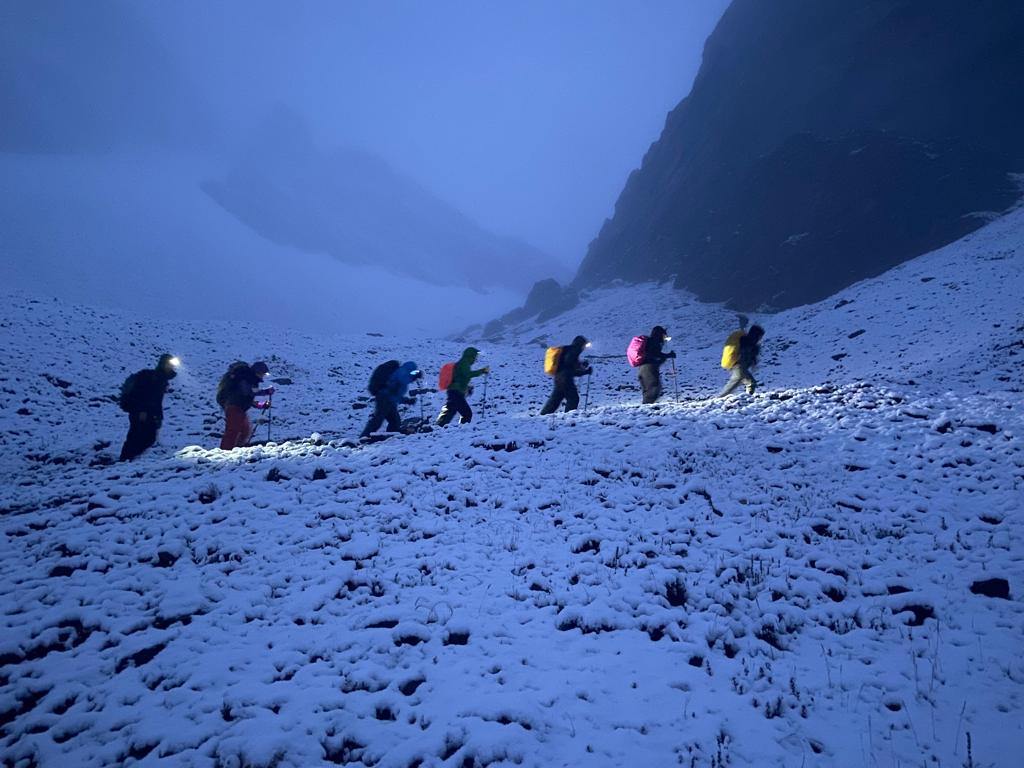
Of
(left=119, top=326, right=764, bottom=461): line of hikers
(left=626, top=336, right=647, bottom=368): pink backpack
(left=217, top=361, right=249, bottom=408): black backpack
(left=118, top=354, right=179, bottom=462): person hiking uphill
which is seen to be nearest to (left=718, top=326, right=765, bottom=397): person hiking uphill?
(left=119, top=326, right=764, bottom=461): line of hikers

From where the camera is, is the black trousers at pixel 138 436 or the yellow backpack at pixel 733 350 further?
the yellow backpack at pixel 733 350

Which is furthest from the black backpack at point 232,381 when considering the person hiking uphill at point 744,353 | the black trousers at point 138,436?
the person hiking uphill at point 744,353

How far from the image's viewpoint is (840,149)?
4500cm

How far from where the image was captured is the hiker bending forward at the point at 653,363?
45.6ft

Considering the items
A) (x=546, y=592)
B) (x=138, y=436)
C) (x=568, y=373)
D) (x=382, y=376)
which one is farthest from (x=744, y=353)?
(x=138, y=436)

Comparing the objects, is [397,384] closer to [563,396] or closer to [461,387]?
[461,387]

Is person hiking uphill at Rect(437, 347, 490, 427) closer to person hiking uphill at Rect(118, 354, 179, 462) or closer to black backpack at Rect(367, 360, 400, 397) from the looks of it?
black backpack at Rect(367, 360, 400, 397)

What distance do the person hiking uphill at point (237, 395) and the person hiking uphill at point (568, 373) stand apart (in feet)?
25.6

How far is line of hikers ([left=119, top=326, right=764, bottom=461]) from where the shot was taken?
11.2m

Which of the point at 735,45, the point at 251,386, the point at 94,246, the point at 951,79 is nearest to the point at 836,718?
the point at 251,386

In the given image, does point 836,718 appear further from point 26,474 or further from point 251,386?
point 26,474

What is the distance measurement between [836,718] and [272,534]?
23.7ft

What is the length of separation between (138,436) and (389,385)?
19.7ft

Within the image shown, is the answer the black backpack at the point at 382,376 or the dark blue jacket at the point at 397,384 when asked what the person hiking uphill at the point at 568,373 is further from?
the black backpack at the point at 382,376
